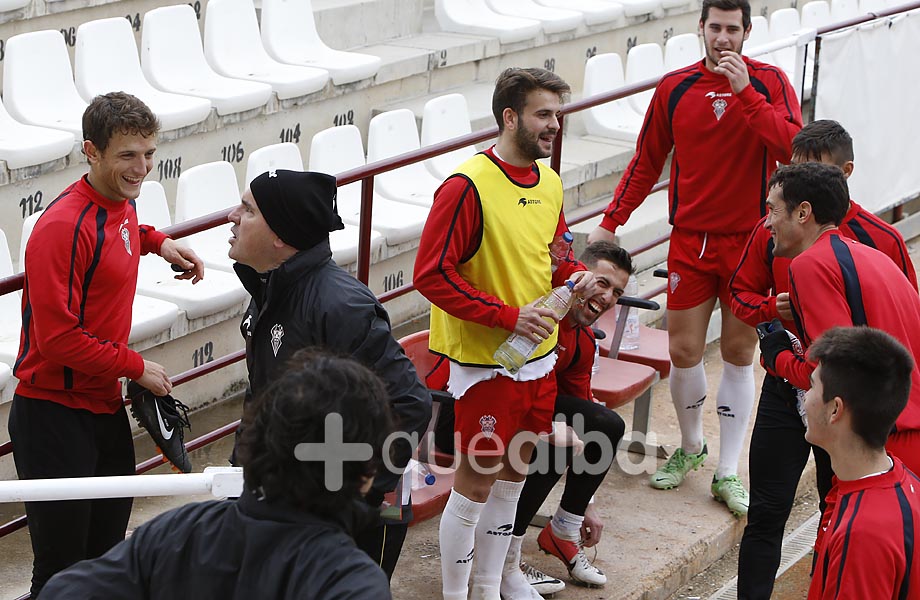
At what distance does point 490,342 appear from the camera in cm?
427

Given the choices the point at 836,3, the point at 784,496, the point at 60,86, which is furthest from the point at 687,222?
the point at 836,3

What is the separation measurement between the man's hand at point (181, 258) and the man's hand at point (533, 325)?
3.41ft

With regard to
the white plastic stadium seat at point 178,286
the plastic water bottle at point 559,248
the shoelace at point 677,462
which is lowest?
the shoelace at point 677,462

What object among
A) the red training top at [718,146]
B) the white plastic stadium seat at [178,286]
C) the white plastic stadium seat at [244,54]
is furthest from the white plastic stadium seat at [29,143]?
the red training top at [718,146]

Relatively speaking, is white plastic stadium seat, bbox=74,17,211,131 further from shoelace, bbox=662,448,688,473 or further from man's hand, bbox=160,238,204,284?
shoelace, bbox=662,448,688,473

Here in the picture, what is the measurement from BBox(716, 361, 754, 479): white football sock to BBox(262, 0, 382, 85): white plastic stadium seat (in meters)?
3.50

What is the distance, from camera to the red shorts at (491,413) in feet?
14.0

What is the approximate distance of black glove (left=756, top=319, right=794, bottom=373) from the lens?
415cm

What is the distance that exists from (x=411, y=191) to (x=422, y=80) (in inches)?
59.2

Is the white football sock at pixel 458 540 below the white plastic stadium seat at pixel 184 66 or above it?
below

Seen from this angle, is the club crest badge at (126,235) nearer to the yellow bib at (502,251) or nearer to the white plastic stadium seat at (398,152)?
the yellow bib at (502,251)

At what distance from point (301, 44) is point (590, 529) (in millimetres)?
4447

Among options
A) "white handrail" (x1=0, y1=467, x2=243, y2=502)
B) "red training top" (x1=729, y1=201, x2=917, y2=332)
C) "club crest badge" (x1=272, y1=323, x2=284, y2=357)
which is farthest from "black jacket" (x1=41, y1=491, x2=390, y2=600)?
"red training top" (x1=729, y1=201, x2=917, y2=332)

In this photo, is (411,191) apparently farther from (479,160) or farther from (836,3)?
(836,3)
